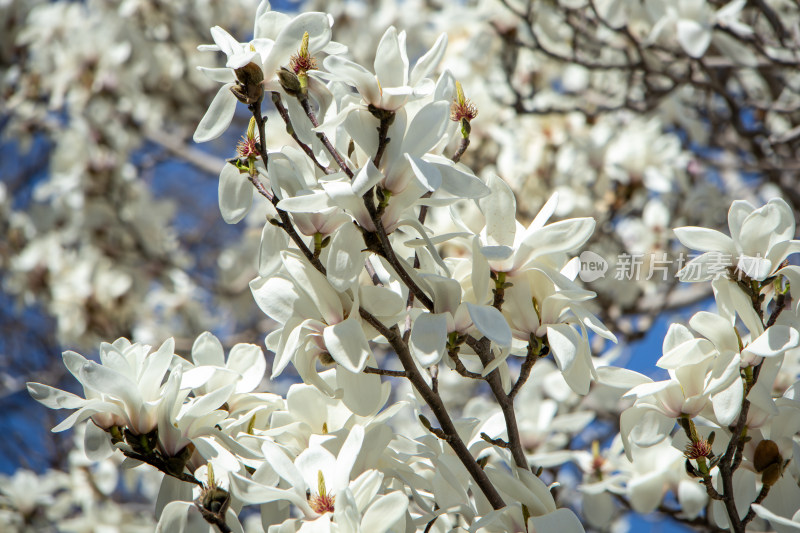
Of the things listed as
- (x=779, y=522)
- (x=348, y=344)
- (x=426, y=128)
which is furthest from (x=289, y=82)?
(x=779, y=522)

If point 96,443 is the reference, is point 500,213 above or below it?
above

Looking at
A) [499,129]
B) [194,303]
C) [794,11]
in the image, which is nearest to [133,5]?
[194,303]

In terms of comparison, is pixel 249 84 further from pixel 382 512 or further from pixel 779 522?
pixel 779 522

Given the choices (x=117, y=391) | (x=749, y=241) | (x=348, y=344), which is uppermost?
(x=749, y=241)

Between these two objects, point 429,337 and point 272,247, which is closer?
point 429,337

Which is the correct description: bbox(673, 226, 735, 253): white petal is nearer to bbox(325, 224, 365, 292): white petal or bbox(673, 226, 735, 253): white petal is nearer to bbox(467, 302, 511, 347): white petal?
bbox(467, 302, 511, 347): white petal

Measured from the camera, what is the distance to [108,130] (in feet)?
8.92

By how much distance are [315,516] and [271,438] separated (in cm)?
→ 12

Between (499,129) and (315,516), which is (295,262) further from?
(499,129)

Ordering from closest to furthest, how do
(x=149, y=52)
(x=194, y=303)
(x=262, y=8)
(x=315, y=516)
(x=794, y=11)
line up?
1. (x=315, y=516)
2. (x=262, y=8)
3. (x=794, y=11)
4. (x=149, y=52)
5. (x=194, y=303)

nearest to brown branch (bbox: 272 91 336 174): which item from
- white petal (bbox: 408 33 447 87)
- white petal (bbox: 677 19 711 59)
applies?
white petal (bbox: 408 33 447 87)

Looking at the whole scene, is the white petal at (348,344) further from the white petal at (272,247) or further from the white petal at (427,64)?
the white petal at (427,64)

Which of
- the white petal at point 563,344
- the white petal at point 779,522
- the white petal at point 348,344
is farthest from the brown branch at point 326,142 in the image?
the white petal at point 779,522

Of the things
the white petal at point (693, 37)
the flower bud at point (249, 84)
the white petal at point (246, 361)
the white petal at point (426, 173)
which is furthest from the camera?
the white petal at point (693, 37)
